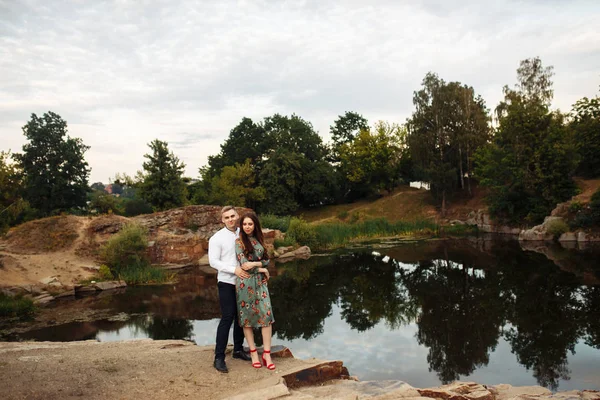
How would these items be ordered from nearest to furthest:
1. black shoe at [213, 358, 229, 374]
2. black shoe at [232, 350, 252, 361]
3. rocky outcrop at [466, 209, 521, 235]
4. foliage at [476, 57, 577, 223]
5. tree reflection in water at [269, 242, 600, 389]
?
black shoe at [213, 358, 229, 374] < black shoe at [232, 350, 252, 361] < tree reflection in water at [269, 242, 600, 389] < foliage at [476, 57, 577, 223] < rocky outcrop at [466, 209, 521, 235]

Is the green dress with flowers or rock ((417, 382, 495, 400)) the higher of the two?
the green dress with flowers

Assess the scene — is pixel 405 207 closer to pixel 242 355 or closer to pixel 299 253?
pixel 299 253

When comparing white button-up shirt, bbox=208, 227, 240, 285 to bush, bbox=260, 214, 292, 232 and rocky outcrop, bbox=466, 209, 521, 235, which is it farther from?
rocky outcrop, bbox=466, 209, 521, 235

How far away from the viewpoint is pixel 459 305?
1191 centimetres

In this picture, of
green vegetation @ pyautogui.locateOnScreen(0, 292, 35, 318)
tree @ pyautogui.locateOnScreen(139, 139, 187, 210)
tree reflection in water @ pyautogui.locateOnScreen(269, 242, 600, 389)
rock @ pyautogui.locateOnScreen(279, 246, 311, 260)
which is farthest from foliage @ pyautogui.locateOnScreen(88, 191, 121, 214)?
green vegetation @ pyautogui.locateOnScreen(0, 292, 35, 318)

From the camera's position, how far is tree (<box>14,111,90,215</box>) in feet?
116

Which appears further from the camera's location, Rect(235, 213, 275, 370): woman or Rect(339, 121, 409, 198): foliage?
Rect(339, 121, 409, 198): foliage

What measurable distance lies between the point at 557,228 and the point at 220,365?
2651 cm

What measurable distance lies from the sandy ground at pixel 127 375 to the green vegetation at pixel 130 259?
419 inches

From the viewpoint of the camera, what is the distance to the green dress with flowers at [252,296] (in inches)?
228

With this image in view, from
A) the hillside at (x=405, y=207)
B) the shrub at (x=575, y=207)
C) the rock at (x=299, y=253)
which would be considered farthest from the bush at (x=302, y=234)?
the shrub at (x=575, y=207)

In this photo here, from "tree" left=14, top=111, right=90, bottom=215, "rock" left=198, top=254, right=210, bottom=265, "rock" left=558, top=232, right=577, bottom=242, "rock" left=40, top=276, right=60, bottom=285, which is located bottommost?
"rock" left=558, top=232, right=577, bottom=242

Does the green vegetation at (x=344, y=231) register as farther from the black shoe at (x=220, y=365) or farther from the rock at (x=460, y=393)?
the rock at (x=460, y=393)

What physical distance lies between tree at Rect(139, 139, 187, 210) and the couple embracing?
2736cm
